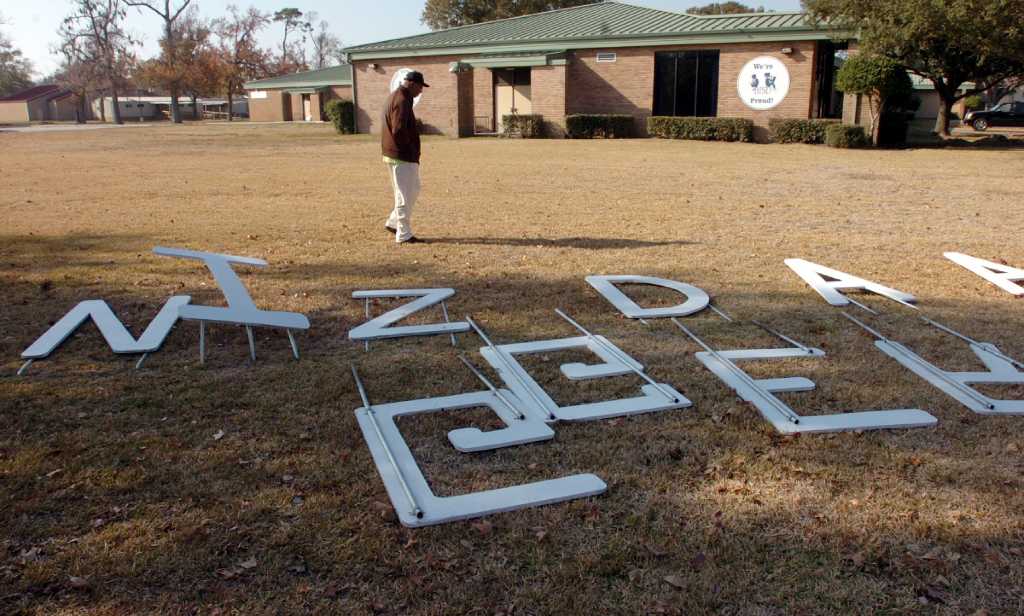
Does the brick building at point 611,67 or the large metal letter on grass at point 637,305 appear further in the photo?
the brick building at point 611,67

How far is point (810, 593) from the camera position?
2693 millimetres

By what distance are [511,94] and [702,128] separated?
8610mm

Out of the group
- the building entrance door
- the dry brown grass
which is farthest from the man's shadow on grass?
the building entrance door

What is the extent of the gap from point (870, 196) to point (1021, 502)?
990cm

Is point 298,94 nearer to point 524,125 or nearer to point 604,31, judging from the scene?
point 524,125

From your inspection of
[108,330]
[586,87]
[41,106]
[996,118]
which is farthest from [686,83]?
[41,106]

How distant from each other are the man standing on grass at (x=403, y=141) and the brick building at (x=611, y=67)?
802 inches

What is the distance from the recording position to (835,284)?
21.4 ft

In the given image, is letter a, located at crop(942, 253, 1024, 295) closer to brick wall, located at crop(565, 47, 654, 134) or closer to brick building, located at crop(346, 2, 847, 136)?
brick building, located at crop(346, 2, 847, 136)

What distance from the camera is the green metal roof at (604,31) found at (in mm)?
25595

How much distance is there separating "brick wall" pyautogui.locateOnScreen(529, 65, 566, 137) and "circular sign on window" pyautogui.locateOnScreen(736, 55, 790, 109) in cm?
629

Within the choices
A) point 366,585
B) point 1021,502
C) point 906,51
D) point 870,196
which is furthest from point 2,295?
point 906,51

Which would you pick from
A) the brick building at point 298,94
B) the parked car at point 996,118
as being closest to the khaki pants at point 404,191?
the parked car at point 996,118

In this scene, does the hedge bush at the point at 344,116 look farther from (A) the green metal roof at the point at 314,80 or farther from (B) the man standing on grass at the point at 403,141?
(B) the man standing on grass at the point at 403,141
